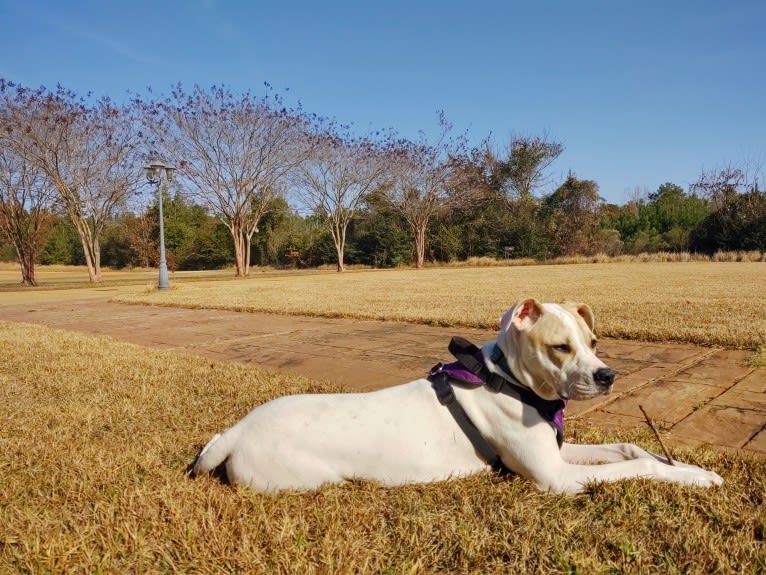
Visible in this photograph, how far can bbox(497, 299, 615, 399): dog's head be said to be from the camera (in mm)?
2166

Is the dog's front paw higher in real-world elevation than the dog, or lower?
lower

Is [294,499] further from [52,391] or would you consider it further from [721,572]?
[52,391]

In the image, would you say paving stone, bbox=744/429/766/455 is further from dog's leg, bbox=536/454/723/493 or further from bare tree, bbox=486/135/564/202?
bare tree, bbox=486/135/564/202

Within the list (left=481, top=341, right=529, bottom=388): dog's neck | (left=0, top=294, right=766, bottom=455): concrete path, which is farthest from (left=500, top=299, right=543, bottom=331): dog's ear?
(left=0, top=294, right=766, bottom=455): concrete path

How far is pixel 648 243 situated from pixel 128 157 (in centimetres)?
3253

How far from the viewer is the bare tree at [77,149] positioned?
2214 cm

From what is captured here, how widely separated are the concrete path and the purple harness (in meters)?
1.03

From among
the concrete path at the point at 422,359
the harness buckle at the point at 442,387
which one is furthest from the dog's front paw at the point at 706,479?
the harness buckle at the point at 442,387

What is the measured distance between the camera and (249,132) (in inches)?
1100

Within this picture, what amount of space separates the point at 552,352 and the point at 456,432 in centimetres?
54

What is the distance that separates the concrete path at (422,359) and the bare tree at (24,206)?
16795mm

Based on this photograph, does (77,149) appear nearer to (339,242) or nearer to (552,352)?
(339,242)

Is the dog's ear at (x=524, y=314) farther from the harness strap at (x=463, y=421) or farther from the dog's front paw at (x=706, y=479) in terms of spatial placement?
the dog's front paw at (x=706, y=479)

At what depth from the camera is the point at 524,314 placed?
232 centimetres
